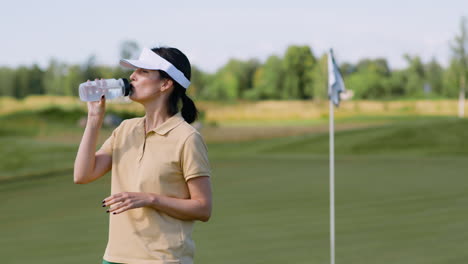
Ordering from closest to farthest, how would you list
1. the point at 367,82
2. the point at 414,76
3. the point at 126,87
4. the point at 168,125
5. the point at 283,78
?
1. the point at 126,87
2. the point at 168,125
3. the point at 283,78
4. the point at 367,82
5. the point at 414,76

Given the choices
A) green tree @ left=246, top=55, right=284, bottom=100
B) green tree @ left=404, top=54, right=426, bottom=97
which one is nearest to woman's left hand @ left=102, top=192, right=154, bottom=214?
green tree @ left=246, top=55, right=284, bottom=100

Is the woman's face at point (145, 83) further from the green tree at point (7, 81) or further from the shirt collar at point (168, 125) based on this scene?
A: the green tree at point (7, 81)

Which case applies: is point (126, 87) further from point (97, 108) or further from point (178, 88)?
point (178, 88)

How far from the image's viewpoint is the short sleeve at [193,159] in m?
2.72

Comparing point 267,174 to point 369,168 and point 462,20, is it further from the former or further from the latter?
point 462,20

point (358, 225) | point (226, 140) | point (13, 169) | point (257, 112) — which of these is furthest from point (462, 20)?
point (358, 225)

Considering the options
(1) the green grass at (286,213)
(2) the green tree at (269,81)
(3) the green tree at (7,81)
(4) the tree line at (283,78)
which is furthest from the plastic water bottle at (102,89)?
(2) the green tree at (269,81)

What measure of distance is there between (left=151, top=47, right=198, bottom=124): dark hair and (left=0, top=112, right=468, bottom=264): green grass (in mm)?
4244

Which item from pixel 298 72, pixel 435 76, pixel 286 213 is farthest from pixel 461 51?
pixel 286 213

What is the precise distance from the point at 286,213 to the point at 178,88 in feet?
25.0

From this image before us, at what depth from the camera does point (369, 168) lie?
18.6m

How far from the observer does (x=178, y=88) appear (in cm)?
287

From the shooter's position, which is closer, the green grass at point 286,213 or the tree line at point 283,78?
the green grass at point 286,213

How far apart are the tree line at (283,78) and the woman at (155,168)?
21.7 meters
